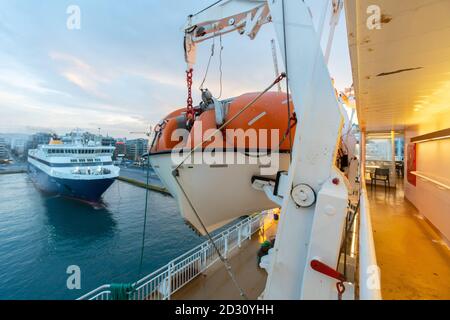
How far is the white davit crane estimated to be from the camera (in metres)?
1.15

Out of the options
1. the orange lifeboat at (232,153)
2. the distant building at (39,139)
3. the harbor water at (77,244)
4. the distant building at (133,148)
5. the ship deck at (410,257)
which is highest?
the distant building at (39,139)

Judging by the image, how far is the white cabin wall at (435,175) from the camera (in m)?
2.84

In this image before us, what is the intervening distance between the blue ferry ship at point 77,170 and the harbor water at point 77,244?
4.53 feet

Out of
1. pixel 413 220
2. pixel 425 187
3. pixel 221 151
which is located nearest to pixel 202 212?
pixel 221 151

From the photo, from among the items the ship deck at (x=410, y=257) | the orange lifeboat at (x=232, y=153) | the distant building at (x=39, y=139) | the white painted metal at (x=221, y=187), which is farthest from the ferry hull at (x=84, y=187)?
the distant building at (x=39, y=139)

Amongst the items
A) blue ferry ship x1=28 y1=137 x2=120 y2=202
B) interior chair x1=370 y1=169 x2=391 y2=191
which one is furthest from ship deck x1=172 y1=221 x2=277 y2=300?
blue ferry ship x1=28 y1=137 x2=120 y2=202

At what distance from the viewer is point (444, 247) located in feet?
8.54

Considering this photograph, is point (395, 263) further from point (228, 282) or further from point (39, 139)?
point (39, 139)

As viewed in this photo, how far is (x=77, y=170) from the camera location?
17984mm

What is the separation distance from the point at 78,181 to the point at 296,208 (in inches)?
766

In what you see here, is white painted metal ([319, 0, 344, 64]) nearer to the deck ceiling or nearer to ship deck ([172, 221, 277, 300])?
the deck ceiling

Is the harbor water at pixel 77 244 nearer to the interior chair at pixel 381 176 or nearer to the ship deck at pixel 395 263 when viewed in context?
the ship deck at pixel 395 263

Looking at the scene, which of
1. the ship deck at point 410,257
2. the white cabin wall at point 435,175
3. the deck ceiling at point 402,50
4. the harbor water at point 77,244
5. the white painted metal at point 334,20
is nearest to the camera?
the deck ceiling at point 402,50

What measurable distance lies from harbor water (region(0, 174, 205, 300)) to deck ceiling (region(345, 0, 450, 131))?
9.17 m
